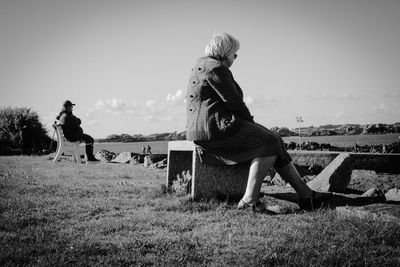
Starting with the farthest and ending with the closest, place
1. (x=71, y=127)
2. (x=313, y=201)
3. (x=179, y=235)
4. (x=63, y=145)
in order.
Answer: (x=71, y=127) → (x=63, y=145) → (x=313, y=201) → (x=179, y=235)

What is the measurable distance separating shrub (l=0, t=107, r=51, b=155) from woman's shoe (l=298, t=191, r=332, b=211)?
19.7 metres

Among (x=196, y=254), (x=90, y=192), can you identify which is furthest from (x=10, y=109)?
(x=196, y=254)

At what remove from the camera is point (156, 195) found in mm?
5574

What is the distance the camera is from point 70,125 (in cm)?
1351

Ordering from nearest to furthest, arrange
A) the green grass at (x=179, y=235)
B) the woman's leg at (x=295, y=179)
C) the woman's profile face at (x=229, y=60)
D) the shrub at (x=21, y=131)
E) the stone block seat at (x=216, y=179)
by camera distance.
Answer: the green grass at (x=179, y=235) → the woman's leg at (x=295, y=179) → the woman's profile face at (x=229, y=60) → the stone block seat at (x=216, y=179) → the shrub at (x=21, y=131)

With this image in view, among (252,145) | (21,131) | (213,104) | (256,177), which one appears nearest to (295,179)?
(256,177)

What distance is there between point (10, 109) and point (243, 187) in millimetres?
21465

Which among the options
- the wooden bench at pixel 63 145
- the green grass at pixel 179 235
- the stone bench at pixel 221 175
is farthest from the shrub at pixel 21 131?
the green grass at pixel 179 235

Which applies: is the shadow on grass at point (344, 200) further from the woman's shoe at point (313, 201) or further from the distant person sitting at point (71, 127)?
the distant person sitting at point (71, 127)

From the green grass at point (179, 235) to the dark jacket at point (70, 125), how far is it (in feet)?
28.3

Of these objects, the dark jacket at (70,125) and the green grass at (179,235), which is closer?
the green grass at (179,235)

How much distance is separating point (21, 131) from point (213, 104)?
816 inches

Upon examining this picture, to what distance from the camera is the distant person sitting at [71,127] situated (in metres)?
13.4

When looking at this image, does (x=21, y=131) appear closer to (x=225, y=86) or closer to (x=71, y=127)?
(x=71, y=127)
